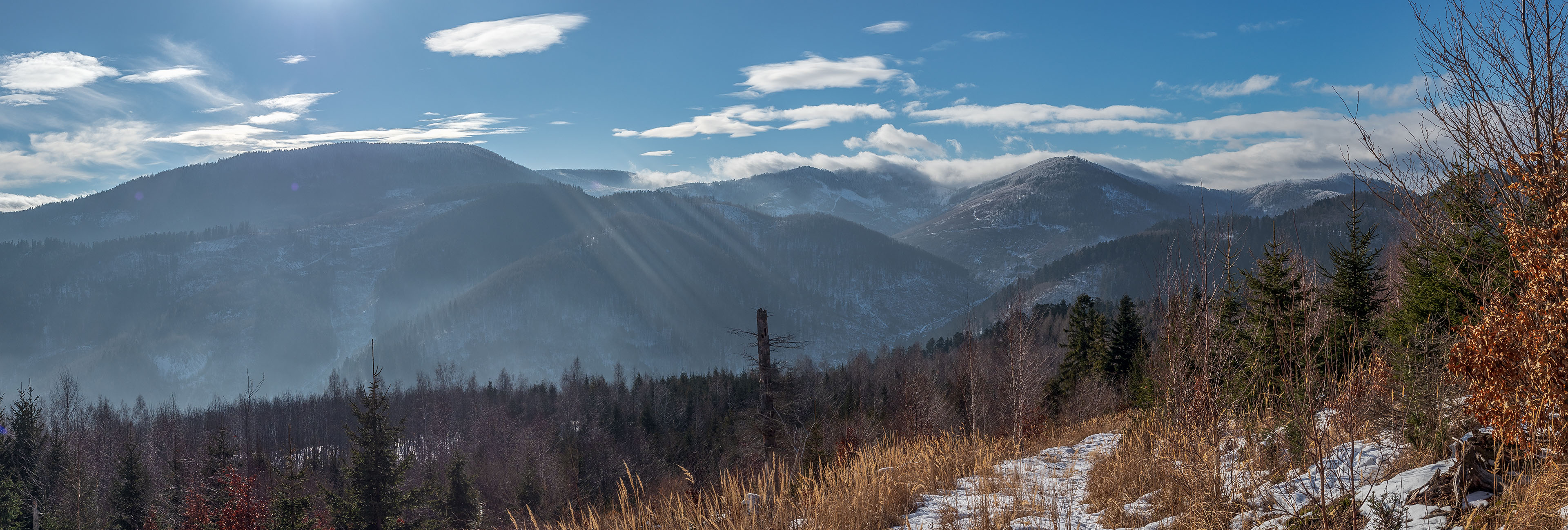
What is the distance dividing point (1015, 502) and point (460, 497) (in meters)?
36.5

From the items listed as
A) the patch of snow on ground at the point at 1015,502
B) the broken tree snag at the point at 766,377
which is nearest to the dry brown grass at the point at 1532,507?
the patch of snow on ground at the point at 1015,502

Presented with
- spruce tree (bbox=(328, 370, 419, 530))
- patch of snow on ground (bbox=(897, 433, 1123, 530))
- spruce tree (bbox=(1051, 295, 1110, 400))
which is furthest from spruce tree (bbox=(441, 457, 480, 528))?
patch of snow on ground (bbox=(897, 433, 1123, 530))

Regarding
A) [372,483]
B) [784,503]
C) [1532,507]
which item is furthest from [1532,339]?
[372,483]

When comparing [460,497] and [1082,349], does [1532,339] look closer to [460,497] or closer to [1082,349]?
[1082,349]

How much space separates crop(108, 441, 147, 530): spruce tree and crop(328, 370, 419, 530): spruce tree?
2195 centimetres

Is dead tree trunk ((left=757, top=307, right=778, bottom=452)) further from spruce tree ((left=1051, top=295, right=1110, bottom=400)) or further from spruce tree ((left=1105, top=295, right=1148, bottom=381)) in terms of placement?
spruce tree ((left=1105, top=295, right=1148, bottom=381))

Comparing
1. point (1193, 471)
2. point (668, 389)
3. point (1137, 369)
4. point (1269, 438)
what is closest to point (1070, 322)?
point (1137, 369)

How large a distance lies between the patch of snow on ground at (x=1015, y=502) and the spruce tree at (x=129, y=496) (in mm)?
46210

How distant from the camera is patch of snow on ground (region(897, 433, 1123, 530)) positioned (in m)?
5.84

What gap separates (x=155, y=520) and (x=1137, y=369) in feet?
152

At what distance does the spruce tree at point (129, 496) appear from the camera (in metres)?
36.1

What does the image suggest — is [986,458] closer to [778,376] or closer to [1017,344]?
[1017,344]

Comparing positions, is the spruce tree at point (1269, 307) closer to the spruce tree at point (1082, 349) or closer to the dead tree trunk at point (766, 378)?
the dead tree trunk at point (766, 378)

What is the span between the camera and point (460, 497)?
35.8m
